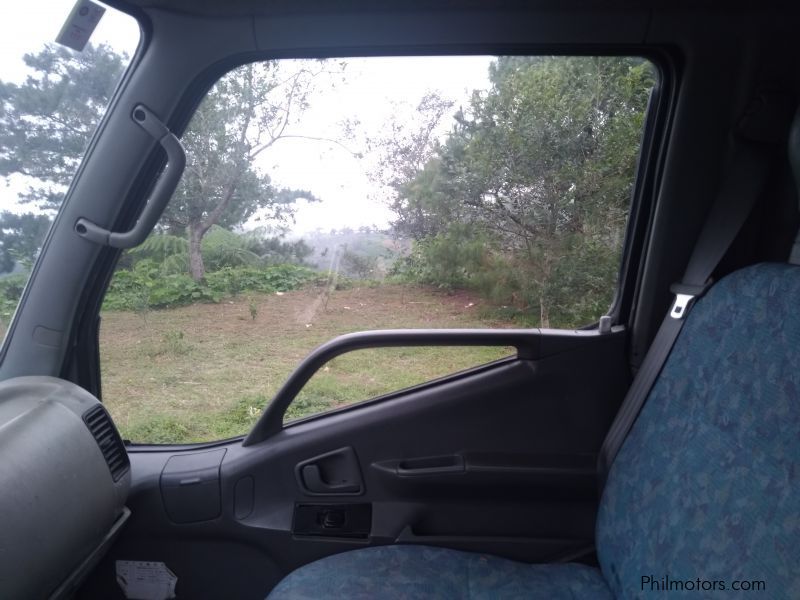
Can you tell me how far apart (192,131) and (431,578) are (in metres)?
1.40

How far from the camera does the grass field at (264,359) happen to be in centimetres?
171

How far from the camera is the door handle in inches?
67.3

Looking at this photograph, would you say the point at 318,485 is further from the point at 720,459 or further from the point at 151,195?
the point at 720,459

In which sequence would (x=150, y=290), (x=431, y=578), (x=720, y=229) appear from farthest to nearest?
(x=150, y=290) → (x=720, y=229) → (x=431, y=578)

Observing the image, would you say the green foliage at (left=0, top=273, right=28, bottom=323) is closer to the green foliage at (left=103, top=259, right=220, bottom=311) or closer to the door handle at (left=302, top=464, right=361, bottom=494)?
the green foliage at (left=103, top=259, right=220, bottom=311)

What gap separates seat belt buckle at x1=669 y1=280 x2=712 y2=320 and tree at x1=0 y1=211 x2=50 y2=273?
1.72 metres

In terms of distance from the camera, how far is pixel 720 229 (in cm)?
151

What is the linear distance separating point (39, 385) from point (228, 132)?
0.87m

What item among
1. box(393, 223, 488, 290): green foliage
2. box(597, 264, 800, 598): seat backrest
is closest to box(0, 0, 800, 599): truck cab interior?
box(597, 264, 800, 598): seat backrest

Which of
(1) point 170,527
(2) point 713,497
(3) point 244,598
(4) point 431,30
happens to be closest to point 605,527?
(2) point 713,497

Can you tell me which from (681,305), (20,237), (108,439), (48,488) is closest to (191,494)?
(108,439)

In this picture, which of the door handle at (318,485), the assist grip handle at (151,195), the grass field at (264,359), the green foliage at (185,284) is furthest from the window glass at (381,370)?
the assist grip handle at (151,195)

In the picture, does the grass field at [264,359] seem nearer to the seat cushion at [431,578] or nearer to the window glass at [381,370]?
the window glass at [381,370]

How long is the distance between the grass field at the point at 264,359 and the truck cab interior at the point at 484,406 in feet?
0.16
